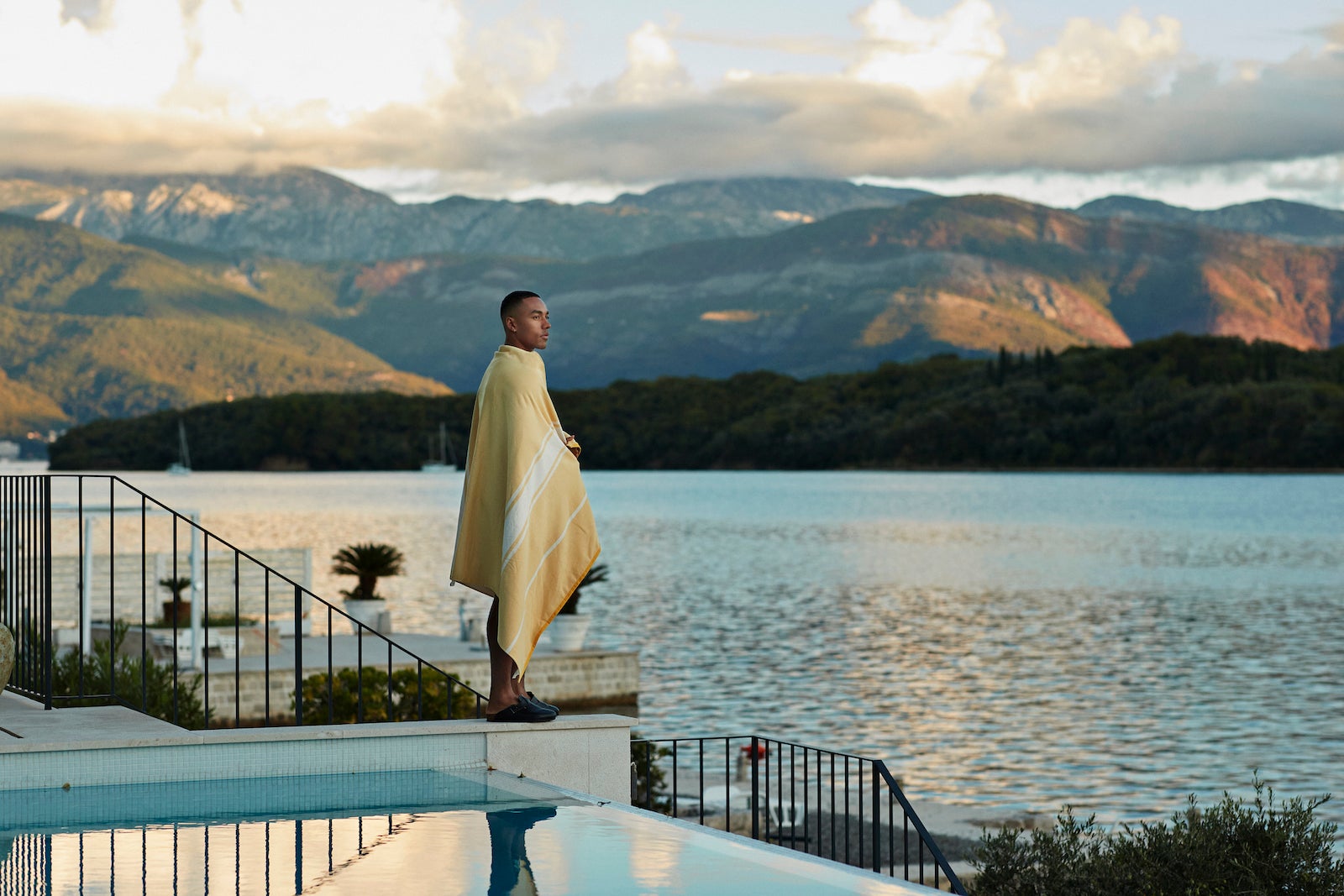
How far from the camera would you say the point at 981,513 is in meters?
92.6

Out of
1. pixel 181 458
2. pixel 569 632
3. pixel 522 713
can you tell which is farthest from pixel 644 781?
pixel 181 458

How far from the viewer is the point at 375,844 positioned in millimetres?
5906

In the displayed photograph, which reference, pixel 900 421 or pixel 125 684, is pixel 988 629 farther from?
pixel 900 421

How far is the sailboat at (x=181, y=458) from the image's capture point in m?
162

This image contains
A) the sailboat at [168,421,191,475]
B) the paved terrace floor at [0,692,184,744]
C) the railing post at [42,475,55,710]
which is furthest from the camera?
the sailboat at [168,421,191,475]

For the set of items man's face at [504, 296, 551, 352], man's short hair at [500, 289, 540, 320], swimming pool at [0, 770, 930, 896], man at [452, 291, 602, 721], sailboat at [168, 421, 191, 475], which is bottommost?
sailboat at [168, 421, 191, 475]

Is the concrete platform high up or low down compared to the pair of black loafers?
down

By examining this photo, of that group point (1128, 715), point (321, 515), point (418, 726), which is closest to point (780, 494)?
point (321, 515)

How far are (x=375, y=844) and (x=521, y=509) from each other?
5.38 feet

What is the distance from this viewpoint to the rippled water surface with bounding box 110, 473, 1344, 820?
22.3 meters

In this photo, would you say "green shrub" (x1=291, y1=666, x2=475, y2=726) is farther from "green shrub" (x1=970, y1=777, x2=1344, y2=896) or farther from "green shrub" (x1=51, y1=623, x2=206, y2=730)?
"green shrub" (x1=970, y1=777, x2=1344, y2=896)

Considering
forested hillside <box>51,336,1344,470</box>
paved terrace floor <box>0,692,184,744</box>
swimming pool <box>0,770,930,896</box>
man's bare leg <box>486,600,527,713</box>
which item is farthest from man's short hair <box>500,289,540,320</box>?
forested hillside <box>51,336,1344,470</box>

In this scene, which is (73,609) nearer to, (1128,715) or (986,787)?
(986,787)

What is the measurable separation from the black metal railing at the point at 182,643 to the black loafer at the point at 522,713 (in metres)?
0.26
